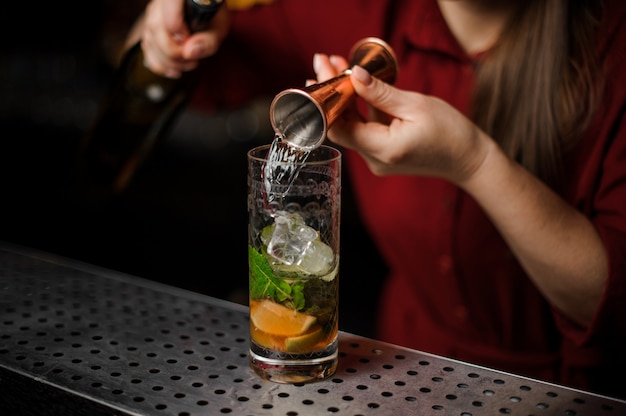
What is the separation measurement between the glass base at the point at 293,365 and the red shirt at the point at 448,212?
1.81 feet

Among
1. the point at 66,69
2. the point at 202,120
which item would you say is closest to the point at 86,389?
the point at 202,120

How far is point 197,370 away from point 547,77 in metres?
0.85

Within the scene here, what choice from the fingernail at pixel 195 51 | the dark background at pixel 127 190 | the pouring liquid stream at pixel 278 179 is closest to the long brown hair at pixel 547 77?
the fingernail at pixel 195 51

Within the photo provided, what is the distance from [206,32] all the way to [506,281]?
2.59ft

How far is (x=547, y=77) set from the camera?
161 centimetres

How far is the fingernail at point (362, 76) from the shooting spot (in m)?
1.22

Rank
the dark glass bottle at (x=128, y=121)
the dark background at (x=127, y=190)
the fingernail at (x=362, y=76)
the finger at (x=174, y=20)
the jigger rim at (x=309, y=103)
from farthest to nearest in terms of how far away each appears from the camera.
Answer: the dark background at (x=127, y=190) → the dark glass bottle at (x=128, y=121) → the finger at (x=174, y=20) → the fingernail at (x=362, y=76) → the jigger rim at (x=309, y=103)

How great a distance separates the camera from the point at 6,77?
3.96m

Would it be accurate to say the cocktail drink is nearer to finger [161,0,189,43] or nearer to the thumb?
the thumb

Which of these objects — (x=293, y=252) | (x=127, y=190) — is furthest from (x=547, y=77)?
(x=127, y=190)

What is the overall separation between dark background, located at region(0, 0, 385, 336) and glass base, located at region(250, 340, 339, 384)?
2305 millimetres

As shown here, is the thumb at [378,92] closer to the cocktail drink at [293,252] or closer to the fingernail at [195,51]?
the cocktail drink at [293,252]

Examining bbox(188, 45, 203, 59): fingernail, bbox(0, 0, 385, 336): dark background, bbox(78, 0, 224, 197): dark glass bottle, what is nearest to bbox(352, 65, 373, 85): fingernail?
bbox(188, 45, 203, 59): fingernail

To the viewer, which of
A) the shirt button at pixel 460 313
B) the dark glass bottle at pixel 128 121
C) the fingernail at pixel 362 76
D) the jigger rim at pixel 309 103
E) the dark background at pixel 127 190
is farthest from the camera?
the dark background at pixel 127 190
